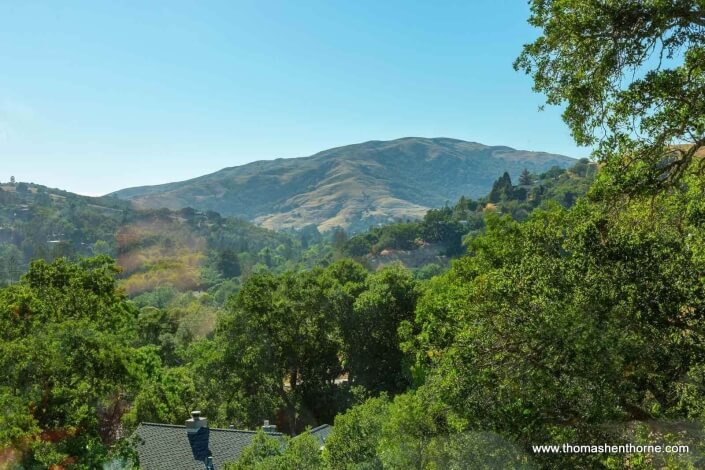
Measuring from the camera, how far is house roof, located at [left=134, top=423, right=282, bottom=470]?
20.2m

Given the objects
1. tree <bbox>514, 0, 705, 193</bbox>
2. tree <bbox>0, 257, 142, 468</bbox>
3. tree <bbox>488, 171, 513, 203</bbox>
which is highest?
tree <bbox>488, 171, 513, 203</bbox>

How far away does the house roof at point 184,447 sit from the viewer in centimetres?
2019

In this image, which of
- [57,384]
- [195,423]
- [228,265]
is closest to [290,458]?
[57,384]

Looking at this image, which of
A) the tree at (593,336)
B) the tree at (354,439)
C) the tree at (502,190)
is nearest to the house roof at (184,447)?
the tree at (354,439)

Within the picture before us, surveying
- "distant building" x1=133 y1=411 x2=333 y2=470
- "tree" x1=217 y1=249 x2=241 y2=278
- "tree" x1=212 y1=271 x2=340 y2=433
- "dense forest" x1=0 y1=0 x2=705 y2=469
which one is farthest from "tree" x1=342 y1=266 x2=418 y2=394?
"tree" x1=217 y1=249 x2=241 y2=278

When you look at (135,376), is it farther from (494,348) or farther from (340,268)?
(340,268)

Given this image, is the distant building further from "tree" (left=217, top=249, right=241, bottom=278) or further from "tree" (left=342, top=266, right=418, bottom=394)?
"tree" (left=217, top=249, right=241, bottom=278)

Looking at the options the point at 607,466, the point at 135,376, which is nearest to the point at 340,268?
the point at 135,376

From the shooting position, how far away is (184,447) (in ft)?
68.6

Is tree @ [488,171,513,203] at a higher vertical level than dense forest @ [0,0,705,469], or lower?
higher

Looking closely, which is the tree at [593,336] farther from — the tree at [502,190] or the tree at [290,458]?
the tree at [502,190]

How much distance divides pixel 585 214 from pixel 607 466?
462 centimetres

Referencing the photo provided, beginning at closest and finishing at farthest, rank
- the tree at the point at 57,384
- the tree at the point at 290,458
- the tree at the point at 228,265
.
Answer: the tree at the point at 57,384
the tree at the point at 290,458
the tree at the point at 228,265

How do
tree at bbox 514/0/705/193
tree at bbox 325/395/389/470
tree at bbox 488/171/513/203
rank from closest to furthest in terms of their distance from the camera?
tree at bbox 514/0/705/193
tree at bbox 325/395/389/470
tree at bbox 488/171/513/203
